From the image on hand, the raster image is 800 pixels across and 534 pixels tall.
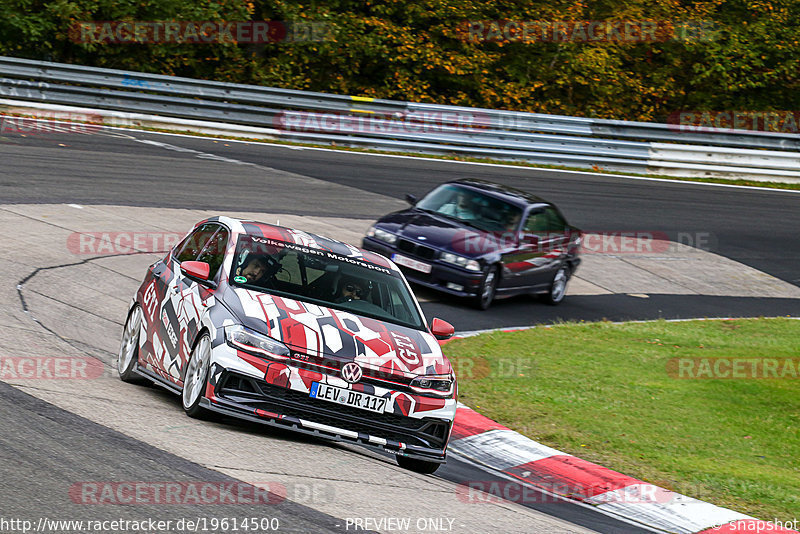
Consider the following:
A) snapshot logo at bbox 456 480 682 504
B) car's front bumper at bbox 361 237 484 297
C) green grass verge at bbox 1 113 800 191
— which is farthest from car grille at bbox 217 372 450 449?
green grass verge at bbox 1 113 800 191

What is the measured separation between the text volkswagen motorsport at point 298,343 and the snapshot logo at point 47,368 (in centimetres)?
36

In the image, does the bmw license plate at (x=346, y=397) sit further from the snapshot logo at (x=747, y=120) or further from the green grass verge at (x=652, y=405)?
the snapshot logo at (x=747, y=120)

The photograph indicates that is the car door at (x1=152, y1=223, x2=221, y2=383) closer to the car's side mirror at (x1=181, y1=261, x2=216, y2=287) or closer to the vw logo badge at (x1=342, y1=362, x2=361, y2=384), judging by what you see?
the car's side mirror at (x1=181, y1=261, x2=216, y2=287)

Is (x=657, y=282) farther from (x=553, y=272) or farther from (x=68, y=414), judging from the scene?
(x=68, y=414)

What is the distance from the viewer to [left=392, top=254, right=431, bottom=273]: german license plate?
564 inches

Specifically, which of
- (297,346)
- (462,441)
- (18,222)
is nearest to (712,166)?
(18,222)

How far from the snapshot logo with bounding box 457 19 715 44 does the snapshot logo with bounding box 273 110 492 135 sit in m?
5.07

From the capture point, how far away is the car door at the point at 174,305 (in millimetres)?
7855

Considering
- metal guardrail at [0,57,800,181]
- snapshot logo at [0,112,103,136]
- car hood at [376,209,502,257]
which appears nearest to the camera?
car hood at [376,209,502,257]

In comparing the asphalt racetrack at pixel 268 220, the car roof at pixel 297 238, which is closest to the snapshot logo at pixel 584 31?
the asphalt racetrack at pixel 268 220

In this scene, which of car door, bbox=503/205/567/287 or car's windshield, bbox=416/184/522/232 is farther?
car's windshield, bbox=416/184/522/232

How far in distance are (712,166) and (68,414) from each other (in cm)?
2472

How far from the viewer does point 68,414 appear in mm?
6770
